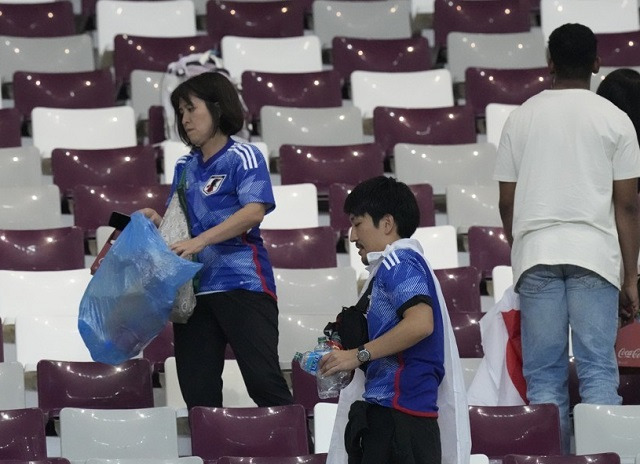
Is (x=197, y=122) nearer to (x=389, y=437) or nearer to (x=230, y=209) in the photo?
(x=230, y=209)

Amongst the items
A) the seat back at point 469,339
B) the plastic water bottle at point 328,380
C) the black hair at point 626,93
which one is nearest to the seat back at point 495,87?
the seat back at point 469,339

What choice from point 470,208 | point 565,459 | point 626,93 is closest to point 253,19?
point 470,208

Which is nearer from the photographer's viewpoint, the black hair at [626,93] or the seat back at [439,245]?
the black hair at [626,93]

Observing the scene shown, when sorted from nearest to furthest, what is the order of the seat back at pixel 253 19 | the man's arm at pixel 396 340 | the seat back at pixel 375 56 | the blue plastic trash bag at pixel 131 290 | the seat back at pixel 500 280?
the man's arm at pixel 396 340 → the blue plastic trash bag at pixel 131 290 → the seat back at pixel 500 280 → the seat back at pixel 375 56 → the seat back at pixel 253 19

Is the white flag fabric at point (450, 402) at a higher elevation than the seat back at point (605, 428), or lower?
higher

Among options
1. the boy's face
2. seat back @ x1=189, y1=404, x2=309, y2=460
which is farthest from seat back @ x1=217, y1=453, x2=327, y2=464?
the boy's face

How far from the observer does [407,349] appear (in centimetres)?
358

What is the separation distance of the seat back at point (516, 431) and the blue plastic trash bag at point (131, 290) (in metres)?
0.92

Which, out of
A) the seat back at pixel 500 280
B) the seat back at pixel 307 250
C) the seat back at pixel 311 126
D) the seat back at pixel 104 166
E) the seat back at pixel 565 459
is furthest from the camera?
the seat back at pixel 311 126

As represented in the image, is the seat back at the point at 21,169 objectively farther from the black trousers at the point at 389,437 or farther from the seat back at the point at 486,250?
the black trousers at the point at 389,437

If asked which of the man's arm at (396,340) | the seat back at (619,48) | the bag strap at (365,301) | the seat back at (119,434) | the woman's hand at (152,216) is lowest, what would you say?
the seat back at (119,434)

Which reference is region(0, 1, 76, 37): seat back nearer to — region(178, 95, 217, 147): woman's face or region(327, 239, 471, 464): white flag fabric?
region(178, 95, 217, 147): woman's face

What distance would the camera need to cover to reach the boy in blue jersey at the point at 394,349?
3539mm

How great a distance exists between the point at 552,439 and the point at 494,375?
40 centimetres
